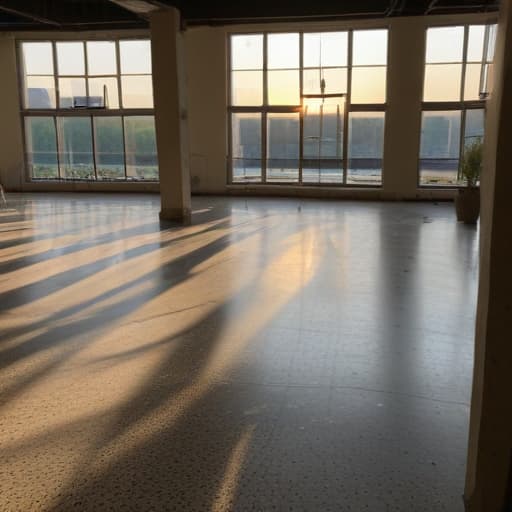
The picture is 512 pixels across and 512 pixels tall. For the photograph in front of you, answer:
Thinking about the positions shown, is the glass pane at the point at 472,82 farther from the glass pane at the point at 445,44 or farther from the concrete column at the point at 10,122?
the concrete column at the point at 10,122

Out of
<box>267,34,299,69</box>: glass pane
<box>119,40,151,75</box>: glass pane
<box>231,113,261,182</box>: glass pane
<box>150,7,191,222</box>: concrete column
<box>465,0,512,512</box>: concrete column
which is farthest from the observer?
<box>119,40,151,75</box>: glass pane

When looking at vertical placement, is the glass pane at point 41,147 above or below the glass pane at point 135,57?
below

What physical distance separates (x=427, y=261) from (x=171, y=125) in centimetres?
513

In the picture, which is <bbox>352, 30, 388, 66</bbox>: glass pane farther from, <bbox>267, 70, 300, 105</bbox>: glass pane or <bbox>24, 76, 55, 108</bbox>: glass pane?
<bbox>24, 76, 55, 108</bbox>: glass pane

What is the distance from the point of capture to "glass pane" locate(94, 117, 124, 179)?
49.5 feet

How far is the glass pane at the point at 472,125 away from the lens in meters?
12.9

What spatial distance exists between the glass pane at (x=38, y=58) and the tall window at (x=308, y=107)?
5.22m

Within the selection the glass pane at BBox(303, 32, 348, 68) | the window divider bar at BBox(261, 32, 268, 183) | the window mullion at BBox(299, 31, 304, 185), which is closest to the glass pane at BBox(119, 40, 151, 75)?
the window divider bar at BBox(261, 32, 268, 183)

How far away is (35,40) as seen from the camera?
14.5 m

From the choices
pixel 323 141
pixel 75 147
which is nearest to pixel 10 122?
pixel 75 147

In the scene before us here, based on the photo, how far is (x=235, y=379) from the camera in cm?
290

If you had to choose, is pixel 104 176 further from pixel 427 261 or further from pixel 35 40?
pixel 427 261

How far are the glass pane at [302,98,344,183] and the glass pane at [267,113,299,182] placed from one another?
26cm

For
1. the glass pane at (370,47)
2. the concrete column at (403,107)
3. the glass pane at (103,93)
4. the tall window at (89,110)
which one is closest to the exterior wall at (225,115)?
the concrete column at (403,107)
